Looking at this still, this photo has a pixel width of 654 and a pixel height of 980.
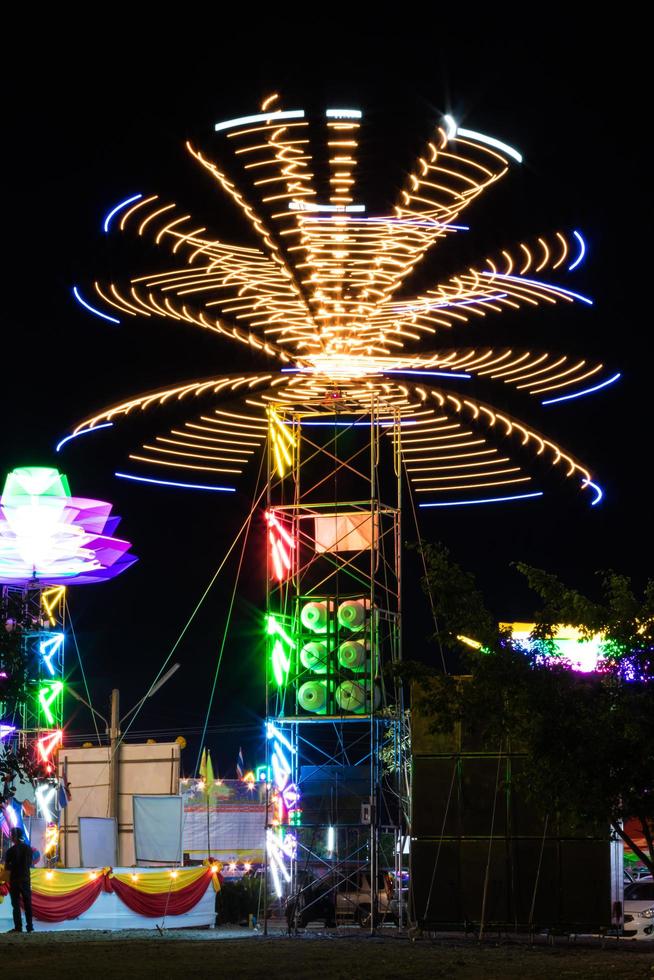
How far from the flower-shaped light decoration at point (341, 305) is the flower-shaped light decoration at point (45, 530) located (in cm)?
712

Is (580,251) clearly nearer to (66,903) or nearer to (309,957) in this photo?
(309,957)

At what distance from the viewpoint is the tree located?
62.6 ft

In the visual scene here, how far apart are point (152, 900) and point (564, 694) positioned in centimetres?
1271

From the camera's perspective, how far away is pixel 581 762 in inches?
753

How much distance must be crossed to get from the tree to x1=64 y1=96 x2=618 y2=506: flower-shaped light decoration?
250 inches

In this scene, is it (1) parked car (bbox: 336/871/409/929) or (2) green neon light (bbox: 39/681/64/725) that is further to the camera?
(2) green neon light (bbox: 39/681/64/725)

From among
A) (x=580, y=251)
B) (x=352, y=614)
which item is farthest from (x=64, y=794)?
(x=580, y=251)

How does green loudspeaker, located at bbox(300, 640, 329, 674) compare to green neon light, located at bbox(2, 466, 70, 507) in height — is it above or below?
below

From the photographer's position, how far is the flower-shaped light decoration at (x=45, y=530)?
4006 cm

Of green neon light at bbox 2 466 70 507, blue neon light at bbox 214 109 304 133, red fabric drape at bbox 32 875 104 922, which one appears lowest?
red fabric drape at bbox 32 875 104 922

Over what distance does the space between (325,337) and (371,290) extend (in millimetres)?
2320

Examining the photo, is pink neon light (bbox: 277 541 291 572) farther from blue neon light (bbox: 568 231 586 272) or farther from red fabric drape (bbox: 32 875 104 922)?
blue neon light (bbox: 568 231 586 272)

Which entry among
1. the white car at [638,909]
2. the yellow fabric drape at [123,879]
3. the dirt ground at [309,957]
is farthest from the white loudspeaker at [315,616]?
the white car at [638,909]

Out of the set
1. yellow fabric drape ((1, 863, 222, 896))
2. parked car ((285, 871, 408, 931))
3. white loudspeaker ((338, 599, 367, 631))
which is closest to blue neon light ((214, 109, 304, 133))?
white loudspeaker ((338, 599, 367, 631))
